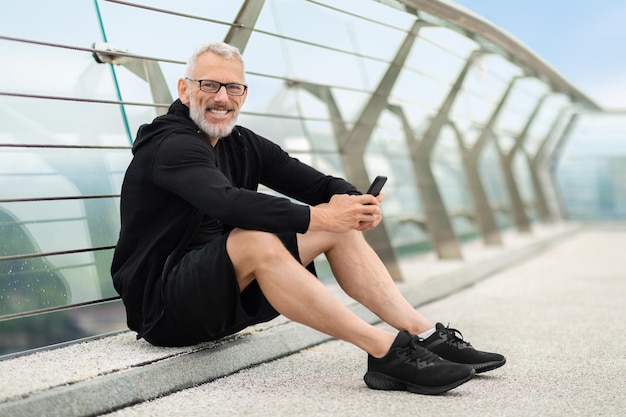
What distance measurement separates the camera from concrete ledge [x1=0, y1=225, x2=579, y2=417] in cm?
224

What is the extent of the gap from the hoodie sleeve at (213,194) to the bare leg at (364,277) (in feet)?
0.85

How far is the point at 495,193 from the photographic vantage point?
479 inches

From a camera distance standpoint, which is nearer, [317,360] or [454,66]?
[317,360]

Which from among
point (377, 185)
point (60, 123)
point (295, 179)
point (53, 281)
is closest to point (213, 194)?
point (377, 185)

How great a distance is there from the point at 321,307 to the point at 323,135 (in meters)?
3.19

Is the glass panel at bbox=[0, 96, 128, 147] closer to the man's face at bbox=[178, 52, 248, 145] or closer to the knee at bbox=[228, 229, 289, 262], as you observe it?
the man's face at bbox=[178, 52, 248, 145]

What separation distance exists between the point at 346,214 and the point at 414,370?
58cm

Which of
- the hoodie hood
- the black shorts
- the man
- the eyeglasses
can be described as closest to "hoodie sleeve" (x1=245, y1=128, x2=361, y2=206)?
the man

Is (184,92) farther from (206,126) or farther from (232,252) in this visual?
(232,252)

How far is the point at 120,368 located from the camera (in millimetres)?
2531

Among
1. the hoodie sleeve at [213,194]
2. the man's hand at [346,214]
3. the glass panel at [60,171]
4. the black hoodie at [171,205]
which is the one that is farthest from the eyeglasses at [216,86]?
the glass panel at [60,171]

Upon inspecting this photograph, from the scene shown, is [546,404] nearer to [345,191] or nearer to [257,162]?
[345,191]

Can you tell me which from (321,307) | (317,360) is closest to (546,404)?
(321,307)

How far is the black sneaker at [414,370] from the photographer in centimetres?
244
